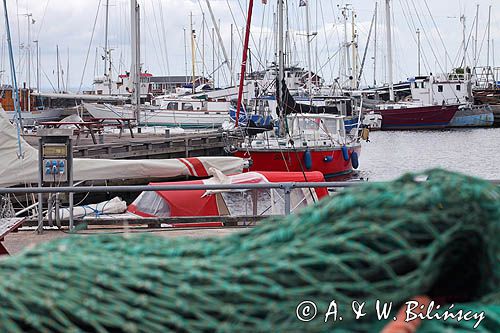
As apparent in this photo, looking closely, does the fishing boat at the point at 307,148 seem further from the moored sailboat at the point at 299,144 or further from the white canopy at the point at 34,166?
the white canopy at the point at 34,166

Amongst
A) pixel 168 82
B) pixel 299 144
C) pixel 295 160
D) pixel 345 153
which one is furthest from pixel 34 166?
pixel 168 82

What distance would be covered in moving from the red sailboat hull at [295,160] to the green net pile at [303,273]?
25.8 m

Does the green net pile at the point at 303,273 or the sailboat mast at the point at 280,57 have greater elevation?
the sailboat mast at the point at 280,57

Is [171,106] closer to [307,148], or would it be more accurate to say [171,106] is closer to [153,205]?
[307,148]

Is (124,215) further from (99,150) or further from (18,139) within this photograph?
(99,150)

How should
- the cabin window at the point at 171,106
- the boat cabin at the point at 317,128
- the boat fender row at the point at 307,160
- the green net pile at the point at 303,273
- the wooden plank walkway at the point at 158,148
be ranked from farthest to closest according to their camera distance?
the cabin window at the point at 171,106
the boat cabin at the point at 317,128
the boat fender row at the point at 307,160
the wooden plank walkway at the point at 158,148
the green net pile at the point at 303,273

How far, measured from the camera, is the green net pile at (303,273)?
198 cm

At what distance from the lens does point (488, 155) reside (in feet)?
176

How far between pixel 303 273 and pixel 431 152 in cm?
5747

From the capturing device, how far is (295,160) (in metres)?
30.7

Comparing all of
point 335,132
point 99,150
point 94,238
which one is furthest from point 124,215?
point 335,132

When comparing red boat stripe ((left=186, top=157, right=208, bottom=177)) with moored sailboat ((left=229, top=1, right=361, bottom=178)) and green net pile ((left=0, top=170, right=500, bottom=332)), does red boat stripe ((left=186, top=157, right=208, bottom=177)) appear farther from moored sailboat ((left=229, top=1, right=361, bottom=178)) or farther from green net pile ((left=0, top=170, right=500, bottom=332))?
green net pile ((left=0, top=170, right=500, bottom=332))

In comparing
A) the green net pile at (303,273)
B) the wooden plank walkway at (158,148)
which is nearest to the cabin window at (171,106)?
the wooden plank walkway at (158,148)

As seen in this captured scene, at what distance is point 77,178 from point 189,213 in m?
2.45
